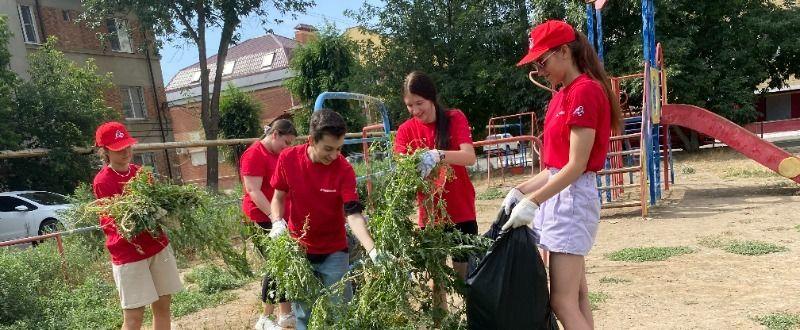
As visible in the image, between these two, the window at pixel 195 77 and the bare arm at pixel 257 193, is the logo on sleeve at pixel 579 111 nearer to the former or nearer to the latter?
the bare arm at pixel 257 193

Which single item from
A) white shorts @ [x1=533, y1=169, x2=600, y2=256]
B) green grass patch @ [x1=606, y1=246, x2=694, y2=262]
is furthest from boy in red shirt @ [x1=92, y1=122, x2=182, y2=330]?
green grass patch @ [x1=606, y1=246, x2=694, y2=262]

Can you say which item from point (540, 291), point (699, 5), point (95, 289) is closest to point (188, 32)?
point (95, 289)

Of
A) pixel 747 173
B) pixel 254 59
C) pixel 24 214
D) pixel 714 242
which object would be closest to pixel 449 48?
pixel 747 173

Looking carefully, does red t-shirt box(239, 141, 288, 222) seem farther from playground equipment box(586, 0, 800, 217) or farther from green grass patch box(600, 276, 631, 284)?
playground equipment box(586, 0, 800, 217)

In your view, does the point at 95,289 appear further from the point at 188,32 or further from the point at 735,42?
the point at 735,42

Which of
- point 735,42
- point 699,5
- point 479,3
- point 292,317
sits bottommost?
point 292,317

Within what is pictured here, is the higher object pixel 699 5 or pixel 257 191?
pixel 699 5

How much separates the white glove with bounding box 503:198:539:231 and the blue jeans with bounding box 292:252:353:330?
826 millimetres

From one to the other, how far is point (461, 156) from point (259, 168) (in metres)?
1.48

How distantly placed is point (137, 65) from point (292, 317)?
64.3 feet

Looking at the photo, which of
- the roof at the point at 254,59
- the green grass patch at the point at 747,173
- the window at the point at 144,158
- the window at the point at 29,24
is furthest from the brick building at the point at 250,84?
the green grass patch at the point at 747,173

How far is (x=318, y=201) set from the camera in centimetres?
249

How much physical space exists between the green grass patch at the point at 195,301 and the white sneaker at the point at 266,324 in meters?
1.19

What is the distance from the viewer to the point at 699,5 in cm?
1564
